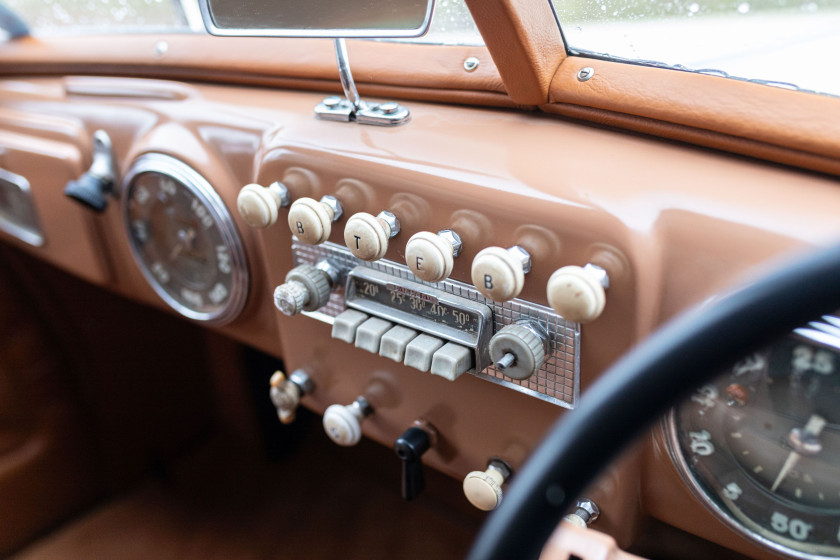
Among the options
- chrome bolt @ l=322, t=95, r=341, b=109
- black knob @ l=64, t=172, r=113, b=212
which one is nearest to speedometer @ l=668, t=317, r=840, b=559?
chrome bolt @ l=322, t=95, r=341, b=109

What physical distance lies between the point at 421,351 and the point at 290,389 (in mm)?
330

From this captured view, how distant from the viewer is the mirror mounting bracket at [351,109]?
3.00ft

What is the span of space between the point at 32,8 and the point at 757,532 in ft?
5.84

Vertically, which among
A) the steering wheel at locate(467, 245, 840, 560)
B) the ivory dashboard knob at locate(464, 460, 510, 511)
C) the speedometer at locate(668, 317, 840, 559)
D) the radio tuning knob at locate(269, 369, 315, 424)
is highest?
the steering wheel at locate(467, 245, 840, 560)

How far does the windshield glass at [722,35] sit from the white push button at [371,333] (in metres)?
0.44

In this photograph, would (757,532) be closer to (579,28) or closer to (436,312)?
(436,312)

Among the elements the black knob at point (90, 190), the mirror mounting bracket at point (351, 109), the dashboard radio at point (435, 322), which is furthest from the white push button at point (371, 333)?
the black knob at point (90, 190)

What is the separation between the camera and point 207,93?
1.18m

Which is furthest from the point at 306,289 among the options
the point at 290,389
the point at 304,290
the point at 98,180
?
the point at 98,180

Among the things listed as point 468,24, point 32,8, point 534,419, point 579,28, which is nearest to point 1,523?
point 32,8

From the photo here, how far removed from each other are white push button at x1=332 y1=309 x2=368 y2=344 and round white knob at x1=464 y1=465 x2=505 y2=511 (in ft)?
0.77

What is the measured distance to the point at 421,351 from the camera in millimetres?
810

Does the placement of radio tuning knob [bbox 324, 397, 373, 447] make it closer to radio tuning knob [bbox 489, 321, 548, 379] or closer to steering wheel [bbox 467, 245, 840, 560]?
radio tuning knob [bbox 489, 321, 548, 379]

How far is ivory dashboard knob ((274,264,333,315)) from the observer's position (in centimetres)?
90
